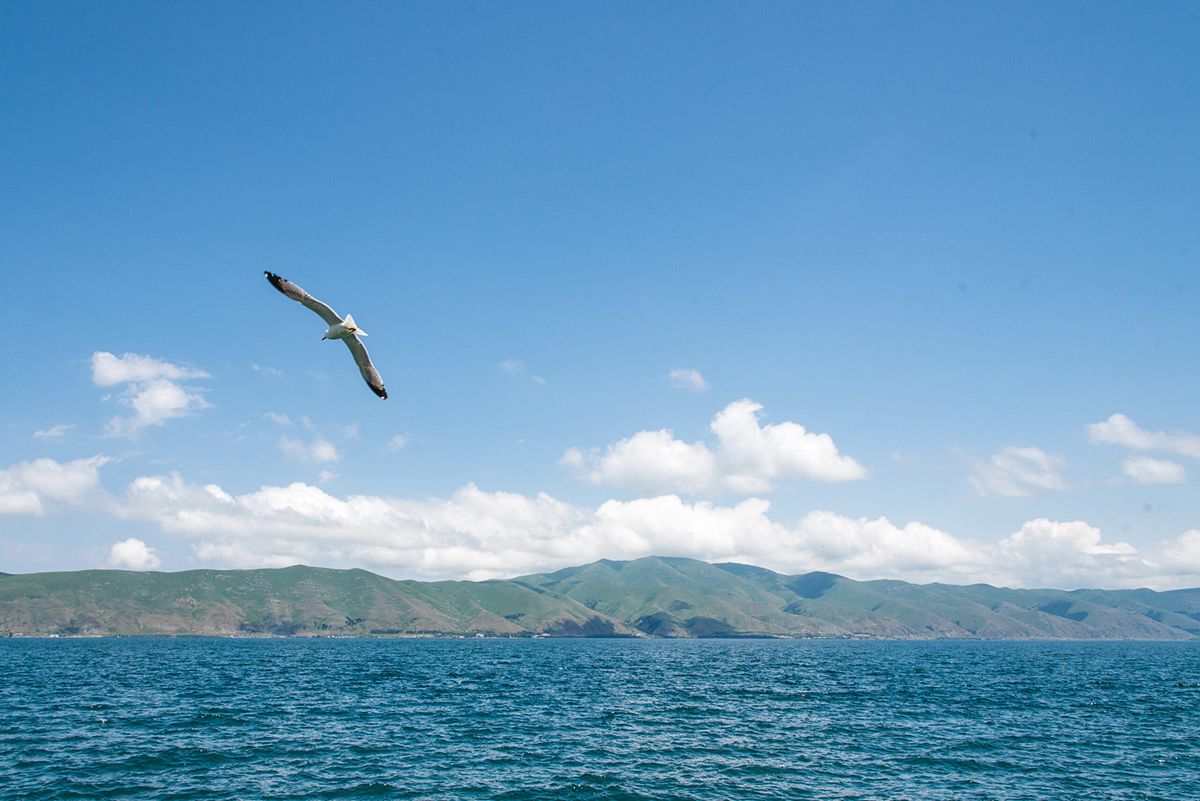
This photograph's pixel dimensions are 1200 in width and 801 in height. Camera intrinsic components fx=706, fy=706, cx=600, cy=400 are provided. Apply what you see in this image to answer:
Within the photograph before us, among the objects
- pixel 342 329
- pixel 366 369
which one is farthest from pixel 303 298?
pixel 366 369

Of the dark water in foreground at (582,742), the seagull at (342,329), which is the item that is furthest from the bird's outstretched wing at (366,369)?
the dark water in foreground at (582,742)

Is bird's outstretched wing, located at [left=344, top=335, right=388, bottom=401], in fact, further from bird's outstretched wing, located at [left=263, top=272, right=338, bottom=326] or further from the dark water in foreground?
the dark water in foreground

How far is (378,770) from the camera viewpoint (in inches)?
1892

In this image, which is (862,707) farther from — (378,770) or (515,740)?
(378,770)

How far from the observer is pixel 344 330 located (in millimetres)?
24703

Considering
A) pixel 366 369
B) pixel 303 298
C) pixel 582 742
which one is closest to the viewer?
pixel 303 298

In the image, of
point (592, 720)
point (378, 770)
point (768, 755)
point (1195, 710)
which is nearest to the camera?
point (378, 770)

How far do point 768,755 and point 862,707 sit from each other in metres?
36.7

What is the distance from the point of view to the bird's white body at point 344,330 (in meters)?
24.4

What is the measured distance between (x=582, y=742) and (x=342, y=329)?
4692 cm

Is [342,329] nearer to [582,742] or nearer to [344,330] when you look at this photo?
[344,330]

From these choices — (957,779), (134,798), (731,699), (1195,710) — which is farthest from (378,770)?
(1195,710)

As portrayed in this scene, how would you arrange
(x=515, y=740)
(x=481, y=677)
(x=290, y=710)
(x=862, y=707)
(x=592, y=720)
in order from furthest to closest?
1. (x=481, y=677)
2. (x=862, y=707)
3. (x=290, y=710)
4. (x=592, y=720)
5. (x=515, y=740)

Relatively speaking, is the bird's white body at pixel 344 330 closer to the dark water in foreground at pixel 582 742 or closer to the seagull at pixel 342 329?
the seagull at pixel 342 329
